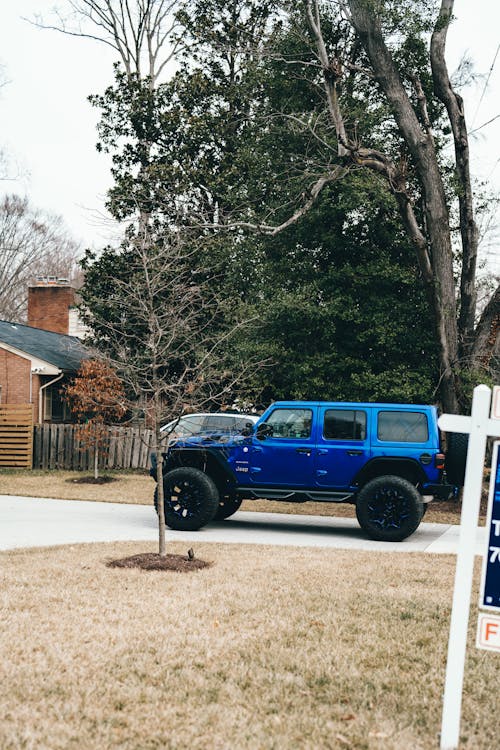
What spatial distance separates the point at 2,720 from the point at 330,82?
15151 millimetres

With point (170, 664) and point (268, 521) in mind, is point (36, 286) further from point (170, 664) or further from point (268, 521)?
point (170, 664)

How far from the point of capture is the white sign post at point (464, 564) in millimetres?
4188

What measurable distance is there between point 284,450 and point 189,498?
166cm

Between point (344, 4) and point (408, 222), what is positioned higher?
point (344, 4)

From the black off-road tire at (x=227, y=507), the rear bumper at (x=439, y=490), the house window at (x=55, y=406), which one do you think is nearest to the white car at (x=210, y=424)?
the black off-road tire at (x=227, y=507)

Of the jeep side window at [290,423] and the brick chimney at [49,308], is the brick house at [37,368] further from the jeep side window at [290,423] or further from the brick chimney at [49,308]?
the jeep side window at [290,423]

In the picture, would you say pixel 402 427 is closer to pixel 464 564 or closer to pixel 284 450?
pixel 284 450

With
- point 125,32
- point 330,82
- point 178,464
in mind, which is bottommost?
point 178,464

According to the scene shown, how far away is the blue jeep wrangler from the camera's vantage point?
12.7 metres

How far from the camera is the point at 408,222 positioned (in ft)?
57.9

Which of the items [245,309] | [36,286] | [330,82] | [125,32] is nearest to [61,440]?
[245,309]

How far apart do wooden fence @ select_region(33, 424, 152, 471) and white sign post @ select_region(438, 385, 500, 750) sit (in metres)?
20.8

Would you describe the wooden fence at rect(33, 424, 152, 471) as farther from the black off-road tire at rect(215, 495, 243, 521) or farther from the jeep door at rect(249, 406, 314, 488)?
the jeep door at rect(249, 406, 314, 488)

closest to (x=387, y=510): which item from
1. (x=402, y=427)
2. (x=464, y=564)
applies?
(x=402, y=427)
